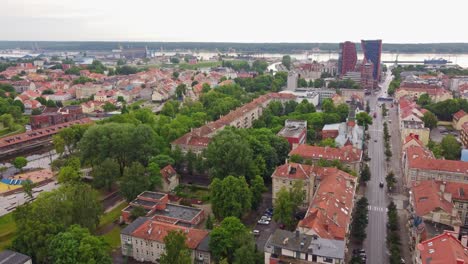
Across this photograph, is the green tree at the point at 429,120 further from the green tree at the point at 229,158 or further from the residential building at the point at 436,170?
the green tree at the point at 229,158

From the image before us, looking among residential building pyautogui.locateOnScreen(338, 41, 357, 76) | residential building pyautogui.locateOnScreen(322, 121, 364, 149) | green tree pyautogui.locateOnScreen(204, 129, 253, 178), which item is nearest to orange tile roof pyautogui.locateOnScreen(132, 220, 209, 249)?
green tree pyautogui.locateOnScreen(204, 129, 253, 178)

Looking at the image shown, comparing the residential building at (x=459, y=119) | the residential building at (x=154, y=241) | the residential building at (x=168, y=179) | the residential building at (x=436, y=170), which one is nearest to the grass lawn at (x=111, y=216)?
the residential building at (x=168, y=179)

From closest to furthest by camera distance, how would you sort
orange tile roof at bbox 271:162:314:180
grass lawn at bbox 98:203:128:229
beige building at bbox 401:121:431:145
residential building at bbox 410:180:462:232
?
1. residential building at bbox 410:180:462:232
2. grass lawn at bbox 98:203:128:229
3. orange tile roof at bbox 271:162:314:180
4. beige building at bbox 401:121:431:145

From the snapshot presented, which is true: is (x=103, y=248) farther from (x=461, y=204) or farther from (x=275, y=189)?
(x=461, y=204)

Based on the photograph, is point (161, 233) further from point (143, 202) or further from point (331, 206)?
point (331, 206)

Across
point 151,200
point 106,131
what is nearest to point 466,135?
point 151,200

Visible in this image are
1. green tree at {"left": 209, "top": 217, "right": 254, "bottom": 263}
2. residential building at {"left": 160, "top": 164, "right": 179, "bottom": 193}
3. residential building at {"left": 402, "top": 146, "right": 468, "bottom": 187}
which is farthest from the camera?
residential building at {"left": 160, "top": 164, "right": 179, "bottom": 193}

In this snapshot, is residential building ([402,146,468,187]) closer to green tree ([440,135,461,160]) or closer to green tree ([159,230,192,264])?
green tree ([440,135,461,160])

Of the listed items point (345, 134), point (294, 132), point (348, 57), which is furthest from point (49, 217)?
point (348, 57)
